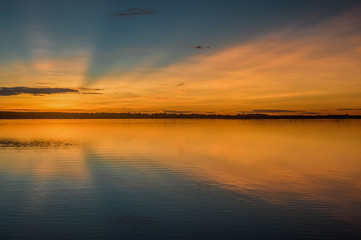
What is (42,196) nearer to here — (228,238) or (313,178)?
(228,238)

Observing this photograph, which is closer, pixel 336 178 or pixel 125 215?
pixel 125 215

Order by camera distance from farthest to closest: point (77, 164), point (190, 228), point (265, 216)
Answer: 1. point (77, 164)
2. point (265, 216)
3. point (190, 228)

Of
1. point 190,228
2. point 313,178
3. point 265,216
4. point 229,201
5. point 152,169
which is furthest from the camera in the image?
point 152,169

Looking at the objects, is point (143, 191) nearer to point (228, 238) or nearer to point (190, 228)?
point (190, 228)

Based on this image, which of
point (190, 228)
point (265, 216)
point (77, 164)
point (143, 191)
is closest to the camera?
point (190, 228)

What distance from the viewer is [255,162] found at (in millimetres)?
37938

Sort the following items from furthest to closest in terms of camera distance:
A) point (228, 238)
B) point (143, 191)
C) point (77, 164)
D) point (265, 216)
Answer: point (77, 164), point (143, 191), point (265, 216), point (228, 238)

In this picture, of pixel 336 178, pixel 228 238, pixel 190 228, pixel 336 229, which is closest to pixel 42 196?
pixel 190 228

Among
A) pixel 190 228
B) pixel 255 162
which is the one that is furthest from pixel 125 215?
pixel 255 162

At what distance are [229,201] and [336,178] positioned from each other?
1273 centimetres

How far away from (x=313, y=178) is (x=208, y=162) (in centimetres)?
1189

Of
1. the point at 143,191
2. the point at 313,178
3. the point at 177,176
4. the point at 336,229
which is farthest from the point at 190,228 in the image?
the point at 313,178

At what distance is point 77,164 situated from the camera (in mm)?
35844

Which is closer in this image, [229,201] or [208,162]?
[229,201]
